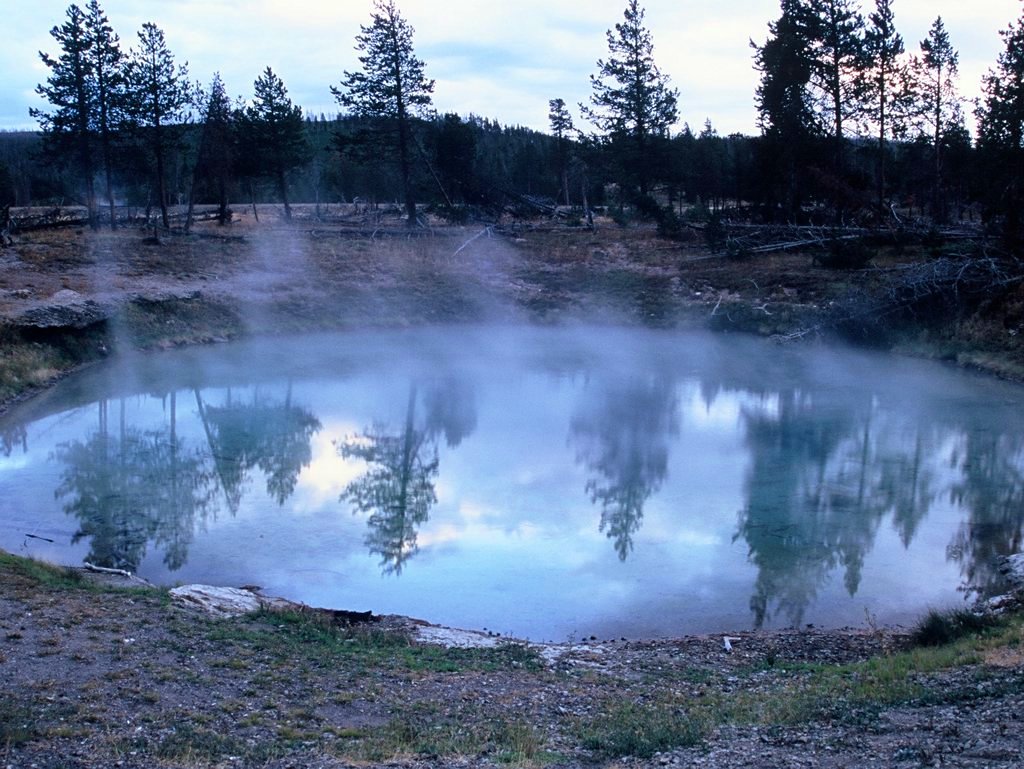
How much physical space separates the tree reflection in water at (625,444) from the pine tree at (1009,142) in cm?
1163

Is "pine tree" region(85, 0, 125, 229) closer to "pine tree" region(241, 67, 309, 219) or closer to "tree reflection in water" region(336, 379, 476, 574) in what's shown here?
"pine tree" region(241, 67, 309, 219)

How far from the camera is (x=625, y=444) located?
1998cm

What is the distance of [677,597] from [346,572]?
4406mm

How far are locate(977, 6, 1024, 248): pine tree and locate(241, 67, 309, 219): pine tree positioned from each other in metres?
29.4

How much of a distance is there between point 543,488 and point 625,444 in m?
3.69

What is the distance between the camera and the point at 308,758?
667cm

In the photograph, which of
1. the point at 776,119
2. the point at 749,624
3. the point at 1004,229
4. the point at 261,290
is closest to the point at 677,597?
the point at 749,624

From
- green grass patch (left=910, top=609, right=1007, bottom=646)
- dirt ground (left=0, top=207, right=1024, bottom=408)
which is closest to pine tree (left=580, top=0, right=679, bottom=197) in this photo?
dirt ground (left=0, top=207, right=1024, bottom=408)

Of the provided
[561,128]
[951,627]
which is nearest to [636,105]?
[561,128]

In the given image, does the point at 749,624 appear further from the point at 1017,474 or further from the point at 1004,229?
the point at 1004,229

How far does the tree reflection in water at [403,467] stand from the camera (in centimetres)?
1452

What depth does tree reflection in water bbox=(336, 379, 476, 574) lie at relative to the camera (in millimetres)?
14516

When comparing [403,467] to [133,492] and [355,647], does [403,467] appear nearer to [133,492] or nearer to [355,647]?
[133,492]

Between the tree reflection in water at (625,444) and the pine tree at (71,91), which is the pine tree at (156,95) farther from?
the tree reflection in water at (625,444)
